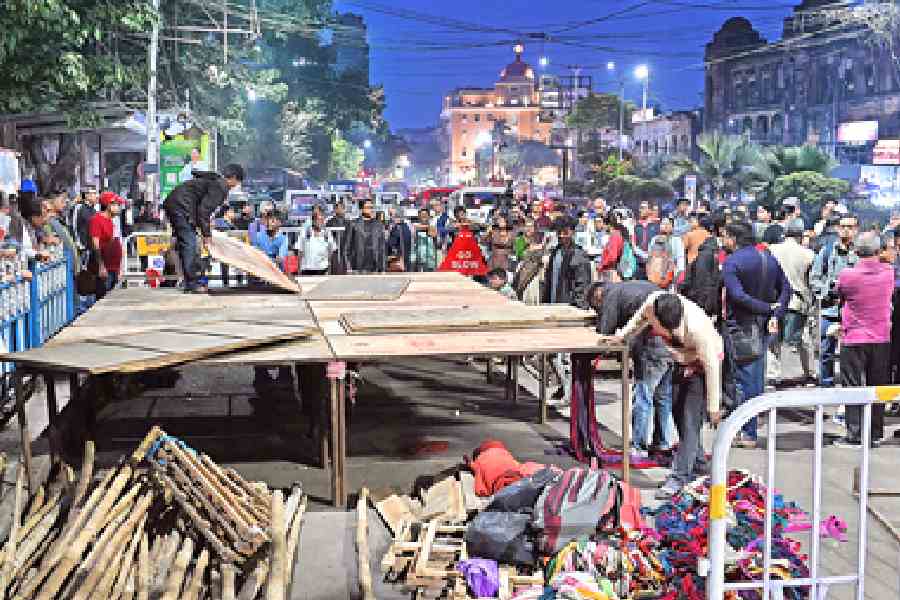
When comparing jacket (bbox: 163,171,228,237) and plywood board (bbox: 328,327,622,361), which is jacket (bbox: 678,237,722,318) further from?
jacket (bbox: 163,171,228,237)

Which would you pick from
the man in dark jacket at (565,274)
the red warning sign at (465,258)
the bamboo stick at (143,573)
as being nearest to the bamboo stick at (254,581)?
the bamboo stick at (143,573)

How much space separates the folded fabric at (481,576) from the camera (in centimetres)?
600

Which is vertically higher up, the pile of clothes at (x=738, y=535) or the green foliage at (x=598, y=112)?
the green foliage at (x=598, y=112)

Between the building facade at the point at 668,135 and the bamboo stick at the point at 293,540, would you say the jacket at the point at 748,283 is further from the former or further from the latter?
the building facade at the point at 668,135

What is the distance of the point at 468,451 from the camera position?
9531 mm

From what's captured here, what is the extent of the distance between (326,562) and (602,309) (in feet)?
10.7

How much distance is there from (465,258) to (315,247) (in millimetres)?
2695

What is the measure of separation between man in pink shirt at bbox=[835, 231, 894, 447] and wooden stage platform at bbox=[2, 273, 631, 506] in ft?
8.69

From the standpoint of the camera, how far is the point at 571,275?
11.8 m

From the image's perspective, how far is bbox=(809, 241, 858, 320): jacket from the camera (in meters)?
11.4

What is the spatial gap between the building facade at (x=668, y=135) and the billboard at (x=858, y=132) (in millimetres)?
19034

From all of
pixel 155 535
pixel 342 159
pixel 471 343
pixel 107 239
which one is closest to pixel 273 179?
pixel 342 159

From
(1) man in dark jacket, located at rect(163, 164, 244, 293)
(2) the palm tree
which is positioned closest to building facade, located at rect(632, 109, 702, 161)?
(2) the palm tree

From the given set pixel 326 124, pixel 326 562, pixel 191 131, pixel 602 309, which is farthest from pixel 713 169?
pixel 326 124
